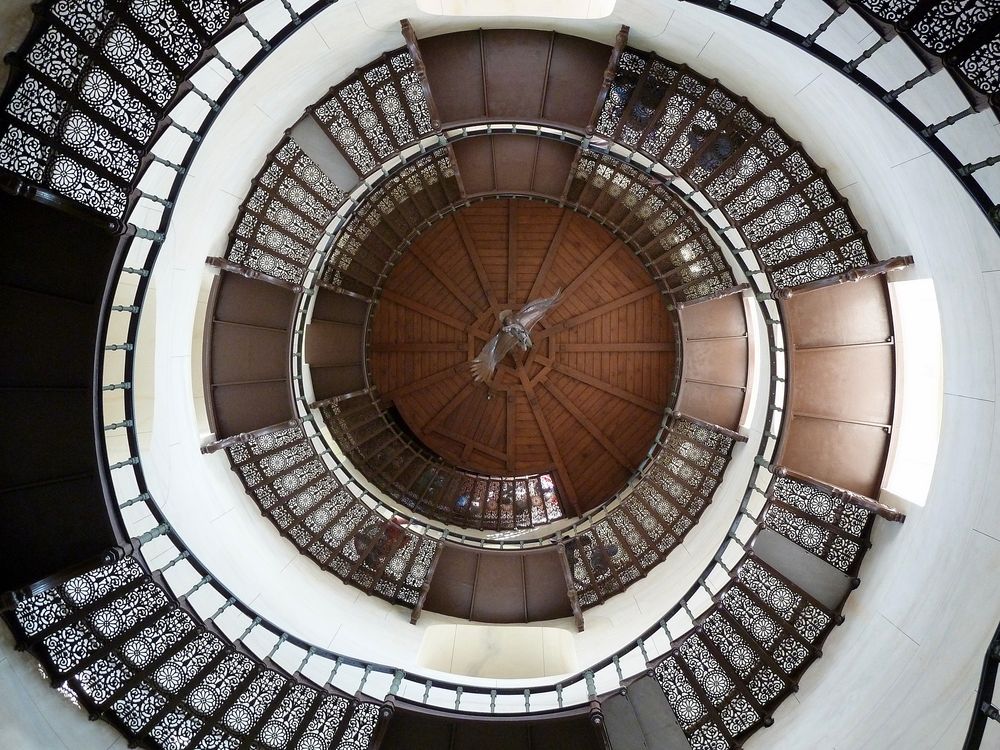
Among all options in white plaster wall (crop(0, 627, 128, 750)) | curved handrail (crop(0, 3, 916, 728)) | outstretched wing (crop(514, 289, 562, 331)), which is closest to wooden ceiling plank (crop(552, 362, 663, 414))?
outstretched wing (crop(514, 289, 562, 331))

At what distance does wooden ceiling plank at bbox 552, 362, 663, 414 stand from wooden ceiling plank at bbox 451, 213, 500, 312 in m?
2.41

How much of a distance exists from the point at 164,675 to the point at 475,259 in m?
10.4

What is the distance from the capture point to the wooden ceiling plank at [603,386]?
535 inches

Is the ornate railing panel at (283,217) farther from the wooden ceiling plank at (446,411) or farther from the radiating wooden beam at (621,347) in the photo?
the radiating wooden beam at (621,347)

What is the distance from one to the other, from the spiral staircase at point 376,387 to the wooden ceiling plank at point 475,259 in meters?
0.07

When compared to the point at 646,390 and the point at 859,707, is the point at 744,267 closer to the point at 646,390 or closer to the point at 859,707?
the point at 646,390

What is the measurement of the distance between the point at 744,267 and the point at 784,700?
691 cm

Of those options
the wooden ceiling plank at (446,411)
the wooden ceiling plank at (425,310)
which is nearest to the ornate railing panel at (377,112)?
the wooden ceiling plank at (425,310)

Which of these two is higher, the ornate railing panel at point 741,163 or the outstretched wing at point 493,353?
the ornate railing panel at point 741,163

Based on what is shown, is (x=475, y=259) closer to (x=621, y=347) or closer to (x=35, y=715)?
(x=621, y=347)

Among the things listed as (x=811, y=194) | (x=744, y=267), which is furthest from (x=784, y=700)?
(x=811, y=194)

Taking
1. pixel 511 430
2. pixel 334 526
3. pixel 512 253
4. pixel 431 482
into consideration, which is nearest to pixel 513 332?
pixel 512 253

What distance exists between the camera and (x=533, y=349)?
14.2 metres

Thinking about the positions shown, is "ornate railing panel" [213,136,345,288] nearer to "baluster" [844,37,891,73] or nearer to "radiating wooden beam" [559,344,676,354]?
"radiating wooden beam" [559,344,676,354]
